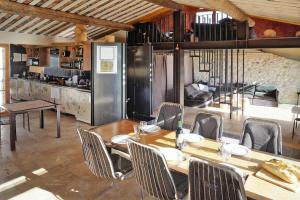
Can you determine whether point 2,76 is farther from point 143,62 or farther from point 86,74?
point 143,62

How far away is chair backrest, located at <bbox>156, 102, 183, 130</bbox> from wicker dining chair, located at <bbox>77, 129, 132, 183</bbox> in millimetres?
1085

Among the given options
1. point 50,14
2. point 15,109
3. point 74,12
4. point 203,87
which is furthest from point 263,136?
point 203,87

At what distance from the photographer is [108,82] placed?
6.55m

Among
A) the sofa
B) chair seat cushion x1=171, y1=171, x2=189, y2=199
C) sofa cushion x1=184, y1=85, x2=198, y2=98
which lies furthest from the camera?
sofa cushion x1=184, y1=85, x2=198, y2=98

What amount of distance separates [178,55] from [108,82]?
1.91 m

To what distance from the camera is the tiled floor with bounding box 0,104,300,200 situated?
3.24 meters

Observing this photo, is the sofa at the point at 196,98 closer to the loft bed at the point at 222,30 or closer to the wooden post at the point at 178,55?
the wooden post at the point at 178,55

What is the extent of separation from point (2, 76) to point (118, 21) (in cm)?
495

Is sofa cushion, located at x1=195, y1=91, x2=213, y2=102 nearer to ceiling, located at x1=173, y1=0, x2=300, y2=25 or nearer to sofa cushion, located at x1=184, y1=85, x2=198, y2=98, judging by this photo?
Answer: sofa cushion, located at x1=184, y1=85, x2=198, y2=98

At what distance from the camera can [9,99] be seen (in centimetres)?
912

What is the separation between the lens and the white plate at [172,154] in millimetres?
2396

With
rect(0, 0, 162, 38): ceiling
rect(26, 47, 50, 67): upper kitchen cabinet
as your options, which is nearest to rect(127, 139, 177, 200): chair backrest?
rect(0, 0, 162, 38): ceiling

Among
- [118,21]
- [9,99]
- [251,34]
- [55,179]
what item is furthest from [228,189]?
[9,99]

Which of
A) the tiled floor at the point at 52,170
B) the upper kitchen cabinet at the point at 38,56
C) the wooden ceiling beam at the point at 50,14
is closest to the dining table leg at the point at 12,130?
the tiled floor at the point at 52,170
